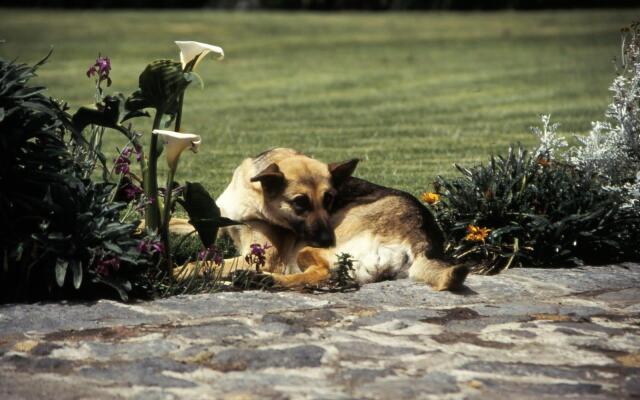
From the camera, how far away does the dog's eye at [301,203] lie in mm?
6727

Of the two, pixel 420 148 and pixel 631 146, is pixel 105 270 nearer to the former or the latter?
pixel 631 146

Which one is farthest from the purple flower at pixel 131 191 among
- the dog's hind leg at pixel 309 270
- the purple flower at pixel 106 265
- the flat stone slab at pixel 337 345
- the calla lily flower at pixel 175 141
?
the dog's hind leg at pixel 309 270

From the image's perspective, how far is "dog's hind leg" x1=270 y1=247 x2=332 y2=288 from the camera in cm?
627

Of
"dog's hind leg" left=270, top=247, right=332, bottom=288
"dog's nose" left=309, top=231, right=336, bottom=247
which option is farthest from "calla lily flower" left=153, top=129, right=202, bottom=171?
"dog's nose" left=309, top=231, right=336, bottom=247

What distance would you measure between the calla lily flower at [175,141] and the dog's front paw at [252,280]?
72 centimetres

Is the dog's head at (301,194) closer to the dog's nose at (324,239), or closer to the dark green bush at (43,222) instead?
the dog's nose at (324,239)

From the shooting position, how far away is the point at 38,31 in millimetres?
27141

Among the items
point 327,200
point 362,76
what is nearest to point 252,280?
point 327,200

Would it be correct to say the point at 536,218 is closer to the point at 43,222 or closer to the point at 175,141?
the point at 175,141

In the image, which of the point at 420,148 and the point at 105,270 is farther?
the point at 420,148

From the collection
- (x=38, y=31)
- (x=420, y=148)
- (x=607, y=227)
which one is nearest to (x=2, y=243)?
(x=607, y=227)

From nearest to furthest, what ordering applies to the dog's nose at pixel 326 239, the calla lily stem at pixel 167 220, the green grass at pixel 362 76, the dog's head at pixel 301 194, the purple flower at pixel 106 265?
the purple flower at pixel 106 265 < the calla lily stem at pixel 167 220 < the dog's nose at pixel 326 239 < the dog's head at pixel 301 194 < the green grass at pixel 362 76

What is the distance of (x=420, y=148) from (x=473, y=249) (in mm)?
5321

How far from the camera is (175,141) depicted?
589 centimetres
